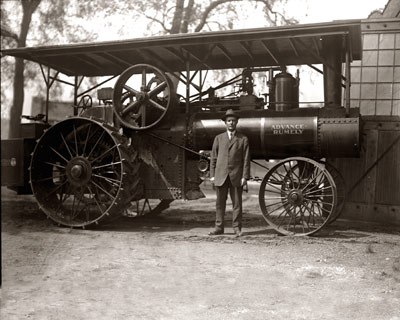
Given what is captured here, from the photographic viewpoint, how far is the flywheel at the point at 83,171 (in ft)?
23.8

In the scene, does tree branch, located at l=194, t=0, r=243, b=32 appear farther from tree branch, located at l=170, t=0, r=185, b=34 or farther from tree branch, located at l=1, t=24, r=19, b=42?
tree branch, located at l=1, t=24, r=19, b=42

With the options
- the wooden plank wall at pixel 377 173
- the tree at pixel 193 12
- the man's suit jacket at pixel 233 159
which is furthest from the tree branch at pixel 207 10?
the man's suit jacket at pixel 233 159

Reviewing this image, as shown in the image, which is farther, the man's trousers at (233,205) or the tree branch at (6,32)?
the man's trousers at (233,205)

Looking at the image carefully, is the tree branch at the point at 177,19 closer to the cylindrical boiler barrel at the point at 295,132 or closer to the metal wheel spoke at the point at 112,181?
the cylindrical boiler barrel at the point at 295,132

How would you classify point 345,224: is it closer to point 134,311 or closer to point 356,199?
point 356,199

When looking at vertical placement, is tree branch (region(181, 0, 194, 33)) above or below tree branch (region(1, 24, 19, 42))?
above

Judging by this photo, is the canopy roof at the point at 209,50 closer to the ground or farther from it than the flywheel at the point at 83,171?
farther from it

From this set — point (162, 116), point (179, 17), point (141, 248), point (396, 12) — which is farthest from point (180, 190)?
point (179, 17)

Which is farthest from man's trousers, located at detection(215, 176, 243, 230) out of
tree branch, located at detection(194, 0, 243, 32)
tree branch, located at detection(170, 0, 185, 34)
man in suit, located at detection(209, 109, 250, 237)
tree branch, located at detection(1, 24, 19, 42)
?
tree branch, located at detection(194, 0, 243, 32)

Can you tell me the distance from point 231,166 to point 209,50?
1.97 metres

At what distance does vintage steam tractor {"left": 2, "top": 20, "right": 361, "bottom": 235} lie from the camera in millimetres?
6871

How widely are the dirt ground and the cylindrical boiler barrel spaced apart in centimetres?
126

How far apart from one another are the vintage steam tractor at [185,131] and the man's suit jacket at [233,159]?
39 cm

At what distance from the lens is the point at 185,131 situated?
7.61 metres
